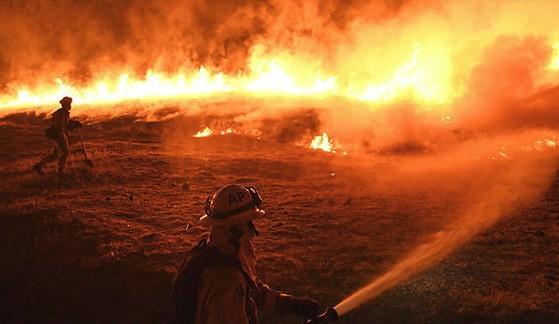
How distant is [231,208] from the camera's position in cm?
306

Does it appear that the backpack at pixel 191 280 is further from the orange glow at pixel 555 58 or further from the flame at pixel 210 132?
the orange glow at pixel 555 58

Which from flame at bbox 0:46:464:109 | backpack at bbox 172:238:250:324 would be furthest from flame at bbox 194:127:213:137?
backpack at bbox 172:238:250:324

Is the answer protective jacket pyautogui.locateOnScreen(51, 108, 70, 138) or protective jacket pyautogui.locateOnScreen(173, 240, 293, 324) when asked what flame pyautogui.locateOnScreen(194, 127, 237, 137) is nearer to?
protective jacket pyautogui.locateOnScreen(51, 108, 70, 138)

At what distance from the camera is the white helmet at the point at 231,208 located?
9.96 feet

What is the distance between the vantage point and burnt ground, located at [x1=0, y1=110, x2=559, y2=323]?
18.5 ft

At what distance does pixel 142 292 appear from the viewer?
6.36 metres

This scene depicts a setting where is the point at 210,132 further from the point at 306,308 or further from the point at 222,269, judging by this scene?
the point at 222,269

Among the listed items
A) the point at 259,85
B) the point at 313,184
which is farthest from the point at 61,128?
the point at 259,85

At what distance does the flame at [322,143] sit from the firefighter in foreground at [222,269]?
41.6ft

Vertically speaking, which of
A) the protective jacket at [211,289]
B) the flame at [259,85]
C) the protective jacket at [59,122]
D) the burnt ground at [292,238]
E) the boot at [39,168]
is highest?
the flame at [259,85]

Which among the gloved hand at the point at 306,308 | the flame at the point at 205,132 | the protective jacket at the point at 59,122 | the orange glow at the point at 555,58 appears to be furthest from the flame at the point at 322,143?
the gloved hand at the point at 306,308

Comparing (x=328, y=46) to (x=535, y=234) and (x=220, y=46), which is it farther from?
(x=535, y=234)

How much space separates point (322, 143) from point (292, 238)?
345 inches

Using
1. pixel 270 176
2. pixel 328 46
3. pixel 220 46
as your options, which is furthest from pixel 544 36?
pixel 220 46
